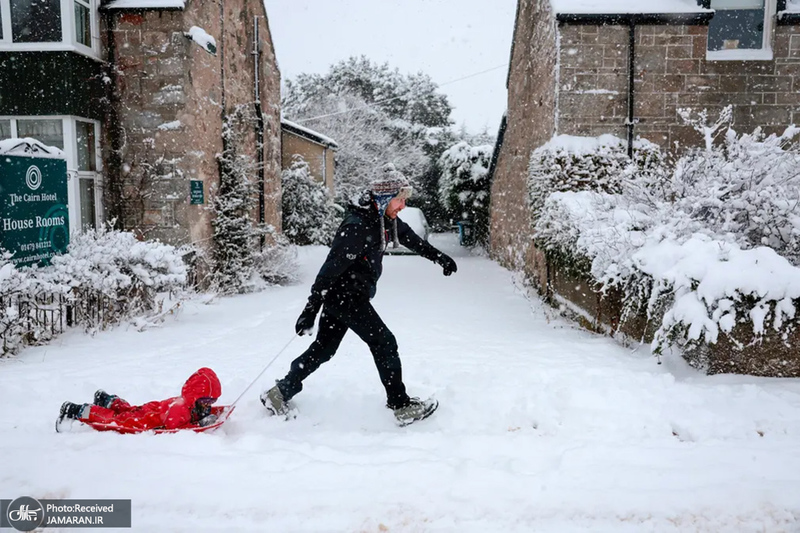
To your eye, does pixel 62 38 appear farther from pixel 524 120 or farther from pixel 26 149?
pixel 524 120

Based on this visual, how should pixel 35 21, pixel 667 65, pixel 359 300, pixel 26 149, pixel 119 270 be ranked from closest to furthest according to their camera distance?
pixel 359 300 → pixel 26 149 → pixel 119 270 → pixel 35 21 → pixel 667 65

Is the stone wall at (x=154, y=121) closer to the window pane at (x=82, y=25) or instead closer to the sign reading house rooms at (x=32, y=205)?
the window pane at (x=82, y=25)

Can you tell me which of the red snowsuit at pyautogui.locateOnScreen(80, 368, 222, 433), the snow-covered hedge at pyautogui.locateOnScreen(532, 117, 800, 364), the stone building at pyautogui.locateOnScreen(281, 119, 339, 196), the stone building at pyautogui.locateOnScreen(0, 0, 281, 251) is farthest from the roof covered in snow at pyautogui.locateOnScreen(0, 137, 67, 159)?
the stone building at pyautogui.locateOnScreen(281, 119, 339, 196)

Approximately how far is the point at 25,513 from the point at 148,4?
27.4 ft

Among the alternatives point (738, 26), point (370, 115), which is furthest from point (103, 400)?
point (370, 115)

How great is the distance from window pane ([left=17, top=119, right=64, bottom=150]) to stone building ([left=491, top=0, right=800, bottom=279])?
7.62 metres

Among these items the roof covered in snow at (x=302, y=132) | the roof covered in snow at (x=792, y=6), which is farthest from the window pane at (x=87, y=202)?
the roof covered in snow at (x=302, y=132)

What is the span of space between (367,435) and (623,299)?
3.04 metres

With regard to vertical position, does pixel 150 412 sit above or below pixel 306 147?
below

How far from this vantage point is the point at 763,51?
876 centimetres

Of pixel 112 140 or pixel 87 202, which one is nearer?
pixel 87 202

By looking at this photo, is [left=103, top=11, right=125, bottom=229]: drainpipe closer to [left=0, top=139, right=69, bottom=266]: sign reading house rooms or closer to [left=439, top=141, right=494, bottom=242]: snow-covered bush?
[left=0, top=139, right=69, bottom=266]: sign reading house rooms

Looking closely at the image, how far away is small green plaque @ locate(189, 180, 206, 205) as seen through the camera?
9305 mm

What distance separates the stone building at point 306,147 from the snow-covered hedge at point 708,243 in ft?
55.4
